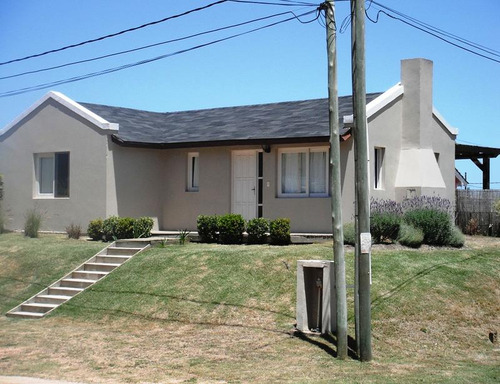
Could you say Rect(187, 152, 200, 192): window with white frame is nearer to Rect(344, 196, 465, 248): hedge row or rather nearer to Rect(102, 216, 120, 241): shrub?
Rect(102, 216, 120, 241): shrub

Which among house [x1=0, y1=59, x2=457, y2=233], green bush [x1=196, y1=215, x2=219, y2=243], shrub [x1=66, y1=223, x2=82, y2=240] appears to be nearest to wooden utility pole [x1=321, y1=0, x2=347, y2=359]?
house [x1=0, y1=59, x2=457, y2=233]

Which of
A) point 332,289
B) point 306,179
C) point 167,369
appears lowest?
point 167,369

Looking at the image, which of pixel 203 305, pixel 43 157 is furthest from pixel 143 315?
pixel 43 157

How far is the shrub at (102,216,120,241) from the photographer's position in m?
22.7

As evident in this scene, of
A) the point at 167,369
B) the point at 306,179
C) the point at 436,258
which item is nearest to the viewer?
the point at 167,369

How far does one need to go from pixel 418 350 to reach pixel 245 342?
3124 millimetres

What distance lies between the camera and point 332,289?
46.0ft

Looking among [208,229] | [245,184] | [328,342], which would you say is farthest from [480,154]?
[328,342]

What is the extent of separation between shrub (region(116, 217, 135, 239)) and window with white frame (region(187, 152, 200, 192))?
10.9 feet

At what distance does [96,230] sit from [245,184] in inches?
196

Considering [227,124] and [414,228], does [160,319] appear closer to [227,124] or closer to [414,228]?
[414,228]

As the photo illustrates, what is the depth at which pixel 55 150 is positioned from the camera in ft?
82.4

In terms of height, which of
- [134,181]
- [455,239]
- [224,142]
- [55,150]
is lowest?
[455,239]

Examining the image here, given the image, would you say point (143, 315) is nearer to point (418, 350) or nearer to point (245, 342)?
point (245, 342)
